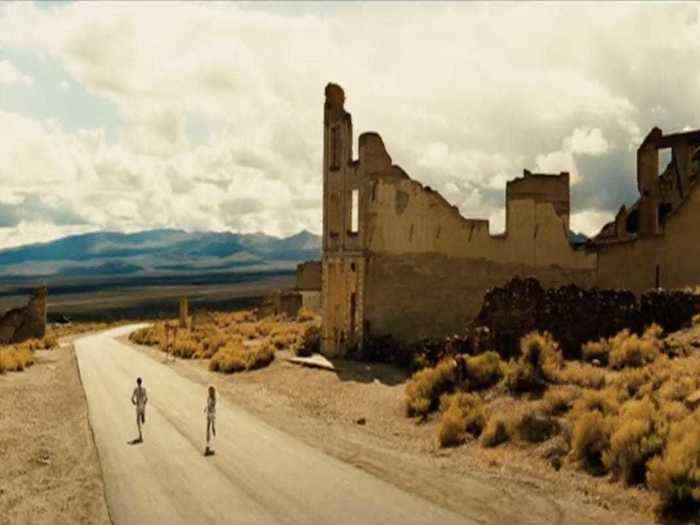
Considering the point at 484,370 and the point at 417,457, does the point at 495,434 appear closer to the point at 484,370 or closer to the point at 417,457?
the point at 417,457

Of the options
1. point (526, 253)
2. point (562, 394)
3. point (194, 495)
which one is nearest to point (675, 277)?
point (526, 253)

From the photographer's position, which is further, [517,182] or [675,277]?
[517,182]

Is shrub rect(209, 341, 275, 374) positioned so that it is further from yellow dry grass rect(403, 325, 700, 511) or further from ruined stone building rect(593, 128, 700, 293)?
ruined stone building rect(593, 128, 700, 293)

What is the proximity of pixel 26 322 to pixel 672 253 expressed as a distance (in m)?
44.9

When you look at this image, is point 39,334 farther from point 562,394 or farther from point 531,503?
point 531,503

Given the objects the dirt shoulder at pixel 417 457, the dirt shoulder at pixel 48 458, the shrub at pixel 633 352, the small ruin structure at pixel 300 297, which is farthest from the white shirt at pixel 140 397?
the small ruin structure at pixel 300 297

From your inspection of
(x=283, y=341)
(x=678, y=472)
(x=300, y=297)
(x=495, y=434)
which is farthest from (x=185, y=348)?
(x=678, y=472)

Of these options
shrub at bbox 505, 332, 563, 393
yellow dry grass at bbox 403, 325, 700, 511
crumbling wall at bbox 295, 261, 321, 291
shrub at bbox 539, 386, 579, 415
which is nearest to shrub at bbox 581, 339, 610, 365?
yellow dry grass at bbox 403, 325, 700, 511

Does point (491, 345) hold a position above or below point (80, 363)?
above

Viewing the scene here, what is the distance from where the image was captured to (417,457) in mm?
20016

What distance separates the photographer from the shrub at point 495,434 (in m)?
20.6

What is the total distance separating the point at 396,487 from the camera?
17.1 meters

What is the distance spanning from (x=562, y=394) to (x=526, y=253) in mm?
17186

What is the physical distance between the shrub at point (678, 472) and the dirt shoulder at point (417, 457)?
49 cm
